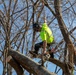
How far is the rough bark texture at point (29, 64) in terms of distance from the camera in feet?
24.6

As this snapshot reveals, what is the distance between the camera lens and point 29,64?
827 cm

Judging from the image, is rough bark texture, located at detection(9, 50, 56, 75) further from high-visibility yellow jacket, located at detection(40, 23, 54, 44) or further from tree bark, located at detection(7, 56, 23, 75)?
high-visibility yellow jacket, located at detection(40, 23, 54, 44)

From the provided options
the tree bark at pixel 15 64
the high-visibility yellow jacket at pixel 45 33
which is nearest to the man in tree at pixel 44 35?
the high-visibility yellow jacket at pixel 45 33

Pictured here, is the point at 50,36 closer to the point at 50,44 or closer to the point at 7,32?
the point at 50,44

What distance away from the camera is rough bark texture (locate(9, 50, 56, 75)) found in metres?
7.49

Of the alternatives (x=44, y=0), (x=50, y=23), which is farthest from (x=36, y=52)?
(x=50, y=23)

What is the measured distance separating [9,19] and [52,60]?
224 inches

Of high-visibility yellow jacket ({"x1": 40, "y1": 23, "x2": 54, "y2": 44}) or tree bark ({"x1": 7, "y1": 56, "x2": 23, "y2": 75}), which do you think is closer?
high-visibility yellow jacket ({"x1": 40, "y1": 23, "x2": 54, "y2": 44})

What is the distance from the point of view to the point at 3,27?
13898 millimetres

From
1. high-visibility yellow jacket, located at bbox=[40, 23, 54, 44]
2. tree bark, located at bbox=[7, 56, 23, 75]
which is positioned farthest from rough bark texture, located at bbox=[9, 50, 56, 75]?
high-visibility yellow jacket, located at bbox=[40, 23, 54, 44]

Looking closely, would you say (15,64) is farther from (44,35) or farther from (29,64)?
(44,35)

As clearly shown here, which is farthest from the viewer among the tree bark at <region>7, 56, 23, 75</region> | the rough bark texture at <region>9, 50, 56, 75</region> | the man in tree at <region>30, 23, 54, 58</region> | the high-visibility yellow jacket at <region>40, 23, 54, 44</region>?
the tree bark at <region>7, 56, 23, 75</region>

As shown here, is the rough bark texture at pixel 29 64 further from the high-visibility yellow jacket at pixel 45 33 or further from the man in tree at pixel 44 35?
the high-visibility yellow jacket at pixel 45 33

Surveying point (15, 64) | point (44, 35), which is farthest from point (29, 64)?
point (44, 35)
